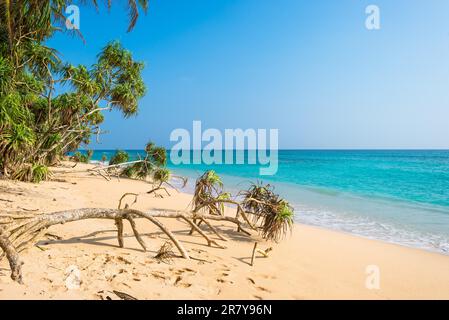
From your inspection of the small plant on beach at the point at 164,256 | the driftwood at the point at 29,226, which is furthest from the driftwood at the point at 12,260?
the small plant on beach at the point at 164,256

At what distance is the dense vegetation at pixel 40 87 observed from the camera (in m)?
7.11

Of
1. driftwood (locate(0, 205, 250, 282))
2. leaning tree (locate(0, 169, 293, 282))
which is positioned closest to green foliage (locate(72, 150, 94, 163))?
leaning tree (locate(0, 169, 293, 282))

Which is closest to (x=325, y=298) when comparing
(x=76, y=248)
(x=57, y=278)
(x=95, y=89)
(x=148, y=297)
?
(x=148, y=297)

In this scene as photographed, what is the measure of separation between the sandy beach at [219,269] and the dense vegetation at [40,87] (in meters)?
2.84

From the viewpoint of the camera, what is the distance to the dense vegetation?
7109 millimetres

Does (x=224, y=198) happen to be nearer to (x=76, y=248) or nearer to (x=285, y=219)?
(x=285, y=219)

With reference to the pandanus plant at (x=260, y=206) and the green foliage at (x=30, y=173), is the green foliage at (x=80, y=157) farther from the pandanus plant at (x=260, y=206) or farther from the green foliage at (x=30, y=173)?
the pandanus plant at (x=260, y=206)

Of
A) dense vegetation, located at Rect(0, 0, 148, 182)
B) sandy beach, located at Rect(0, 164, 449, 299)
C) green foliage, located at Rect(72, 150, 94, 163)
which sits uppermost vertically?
dense vegetation, located at Rect(0, 0, 148, 182)

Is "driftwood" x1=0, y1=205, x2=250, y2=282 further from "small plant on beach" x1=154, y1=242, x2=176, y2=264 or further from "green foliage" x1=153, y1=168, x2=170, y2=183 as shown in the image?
"green foliage" x1=153, y1=168, x2=170, y2=183

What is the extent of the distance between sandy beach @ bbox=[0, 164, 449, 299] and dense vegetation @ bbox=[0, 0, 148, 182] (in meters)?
2.84

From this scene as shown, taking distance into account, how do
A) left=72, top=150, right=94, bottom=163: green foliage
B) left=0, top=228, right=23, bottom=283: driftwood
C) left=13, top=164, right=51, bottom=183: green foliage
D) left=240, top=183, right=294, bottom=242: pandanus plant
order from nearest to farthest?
left=0, top=228, right=23, bottom=283: driftwood → left=240, top=183, right=294, bottom=242: pandanus plant → left=13, top=164, right=51, bottom=183: green foliage → left=72, top=150, right=94, bottom=163: green foliage

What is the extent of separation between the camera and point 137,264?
3.45 metres

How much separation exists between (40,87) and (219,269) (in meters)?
10.2
